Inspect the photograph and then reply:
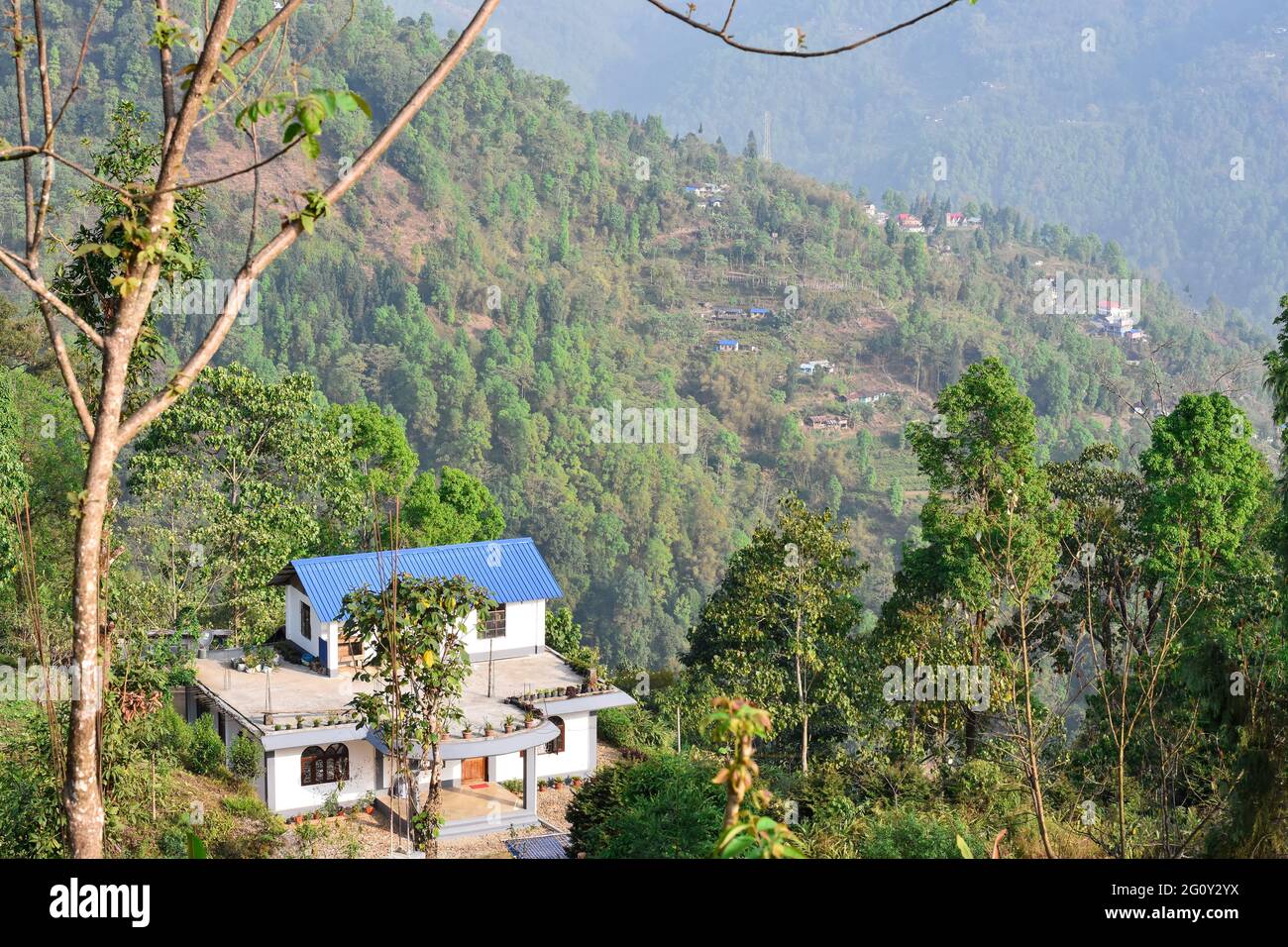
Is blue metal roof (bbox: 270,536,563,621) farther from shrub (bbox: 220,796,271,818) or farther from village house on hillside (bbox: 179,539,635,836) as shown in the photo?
shrub (bbox: 220,796,271,818)

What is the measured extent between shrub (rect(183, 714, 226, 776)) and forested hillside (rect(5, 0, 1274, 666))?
36485 mm

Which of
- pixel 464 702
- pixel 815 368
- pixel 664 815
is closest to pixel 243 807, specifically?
pixel 464 702

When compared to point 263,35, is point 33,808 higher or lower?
lower

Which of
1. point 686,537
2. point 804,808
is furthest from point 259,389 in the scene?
point 686,537

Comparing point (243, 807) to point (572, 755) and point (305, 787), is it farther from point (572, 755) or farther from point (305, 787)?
point (572, 755)

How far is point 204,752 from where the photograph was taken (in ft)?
52.8

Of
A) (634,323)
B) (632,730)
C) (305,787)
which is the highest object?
(634,323)

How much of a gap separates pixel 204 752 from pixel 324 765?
142cm

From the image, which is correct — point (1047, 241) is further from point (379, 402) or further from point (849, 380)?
point (379, 402)

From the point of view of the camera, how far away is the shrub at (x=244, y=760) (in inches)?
631

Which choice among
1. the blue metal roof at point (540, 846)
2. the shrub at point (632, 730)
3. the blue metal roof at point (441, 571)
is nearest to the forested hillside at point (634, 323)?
the shrub at point (632, 730)

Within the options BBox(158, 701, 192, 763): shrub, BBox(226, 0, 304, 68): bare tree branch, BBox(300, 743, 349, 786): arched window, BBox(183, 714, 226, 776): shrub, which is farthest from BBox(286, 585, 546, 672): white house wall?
BBox(226, 0, 304, 68): bare tree branch

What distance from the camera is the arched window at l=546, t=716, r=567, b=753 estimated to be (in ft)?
59.7

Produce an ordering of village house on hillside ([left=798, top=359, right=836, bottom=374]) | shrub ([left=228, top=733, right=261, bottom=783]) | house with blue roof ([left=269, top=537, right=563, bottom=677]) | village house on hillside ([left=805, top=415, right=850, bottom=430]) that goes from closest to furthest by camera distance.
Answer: shrub ([left=228, top=733, right=261, bottom=783])
house with blue roof ([left=269, top=537, right=563, bottom=677])
village house on hillside ([left=805, top=415, right=850, bottom=430])
village house on hillside ([left=798, top=359, right=836, bottom=374])
